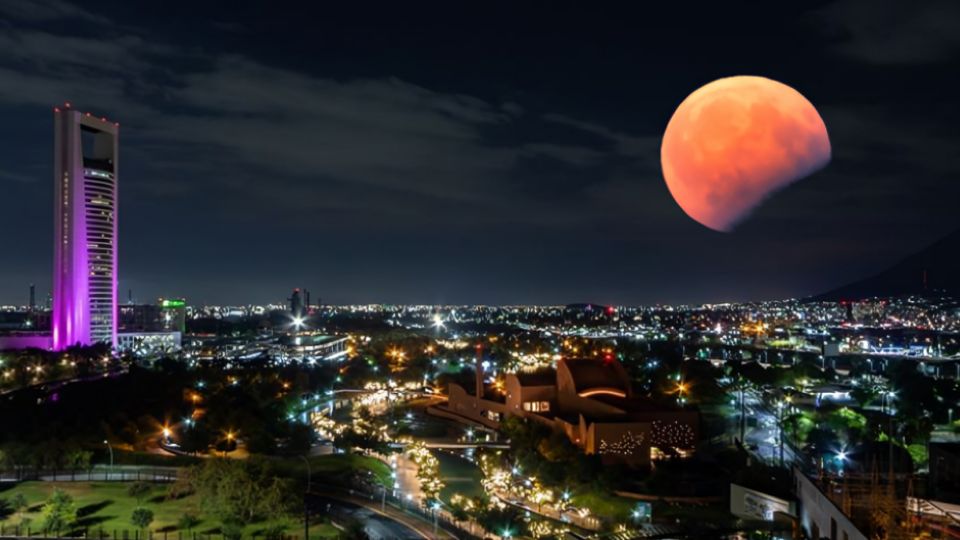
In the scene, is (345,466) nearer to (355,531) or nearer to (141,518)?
(141,518)

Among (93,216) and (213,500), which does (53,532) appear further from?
(93,216)

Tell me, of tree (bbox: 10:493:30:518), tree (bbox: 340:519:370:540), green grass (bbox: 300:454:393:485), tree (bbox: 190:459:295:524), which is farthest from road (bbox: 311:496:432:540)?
tree (bbox: 10:493:30:518)

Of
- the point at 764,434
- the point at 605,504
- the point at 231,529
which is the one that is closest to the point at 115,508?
the point at 231,529

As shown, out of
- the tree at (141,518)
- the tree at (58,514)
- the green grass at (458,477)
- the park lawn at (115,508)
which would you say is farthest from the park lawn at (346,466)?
the tree at (58,514)

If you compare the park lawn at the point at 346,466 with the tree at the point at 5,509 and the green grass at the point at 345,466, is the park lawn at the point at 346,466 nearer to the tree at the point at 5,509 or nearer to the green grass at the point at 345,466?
the green grass at the point at 345,466

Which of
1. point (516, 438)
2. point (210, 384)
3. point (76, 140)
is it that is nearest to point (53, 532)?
point (516, 438)

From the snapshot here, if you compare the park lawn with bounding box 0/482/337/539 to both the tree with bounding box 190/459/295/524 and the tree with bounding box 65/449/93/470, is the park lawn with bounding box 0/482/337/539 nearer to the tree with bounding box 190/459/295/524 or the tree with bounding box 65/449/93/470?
the tree with bounding box 190/459/295/524
